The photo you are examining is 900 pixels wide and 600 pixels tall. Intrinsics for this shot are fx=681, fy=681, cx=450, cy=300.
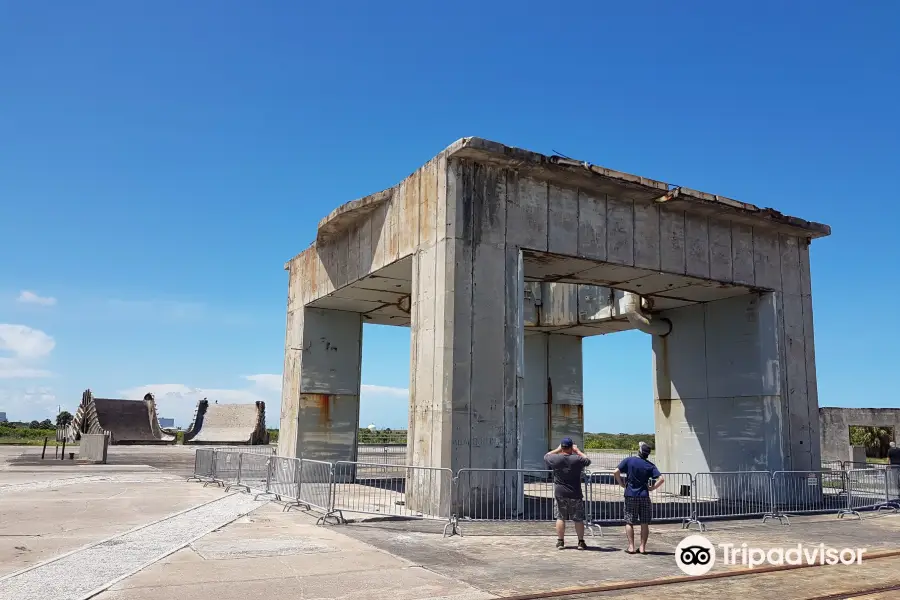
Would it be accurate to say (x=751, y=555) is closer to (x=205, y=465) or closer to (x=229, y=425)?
(x=205, y=465)

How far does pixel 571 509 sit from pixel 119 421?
48118 millimetres

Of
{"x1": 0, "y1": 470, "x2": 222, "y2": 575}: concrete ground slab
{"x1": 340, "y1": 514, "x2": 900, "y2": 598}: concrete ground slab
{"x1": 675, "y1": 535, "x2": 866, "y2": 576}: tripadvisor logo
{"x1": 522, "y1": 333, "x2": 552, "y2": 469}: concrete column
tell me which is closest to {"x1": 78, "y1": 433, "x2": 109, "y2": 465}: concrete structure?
{"x1": 0, "y1": 470, "x2": 222, "y2": 575}: concrete ground slab

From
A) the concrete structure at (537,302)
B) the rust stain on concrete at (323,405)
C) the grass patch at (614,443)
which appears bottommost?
the grass patch at (614,443)

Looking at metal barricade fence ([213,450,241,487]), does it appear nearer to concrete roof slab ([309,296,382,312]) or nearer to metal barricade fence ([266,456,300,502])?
metal barricade fence ([266,456,300,502])

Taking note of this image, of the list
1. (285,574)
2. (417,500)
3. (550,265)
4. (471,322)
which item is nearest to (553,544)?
(417,500)

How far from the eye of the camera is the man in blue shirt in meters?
10.3

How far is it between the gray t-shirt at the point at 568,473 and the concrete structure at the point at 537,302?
385 cm

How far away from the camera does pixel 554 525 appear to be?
1327 centimetres

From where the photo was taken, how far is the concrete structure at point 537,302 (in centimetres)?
1491

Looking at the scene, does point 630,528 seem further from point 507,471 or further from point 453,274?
point 453,274

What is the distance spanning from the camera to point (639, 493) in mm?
10398

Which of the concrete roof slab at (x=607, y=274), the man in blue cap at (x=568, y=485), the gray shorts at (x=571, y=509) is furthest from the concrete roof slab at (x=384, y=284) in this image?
the gray shorts at (x=571, y=509)

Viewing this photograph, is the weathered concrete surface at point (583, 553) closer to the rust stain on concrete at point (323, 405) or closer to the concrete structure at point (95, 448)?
the rust stain on concrete at point (323, 405)

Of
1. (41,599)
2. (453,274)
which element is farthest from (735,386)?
(41,599)
